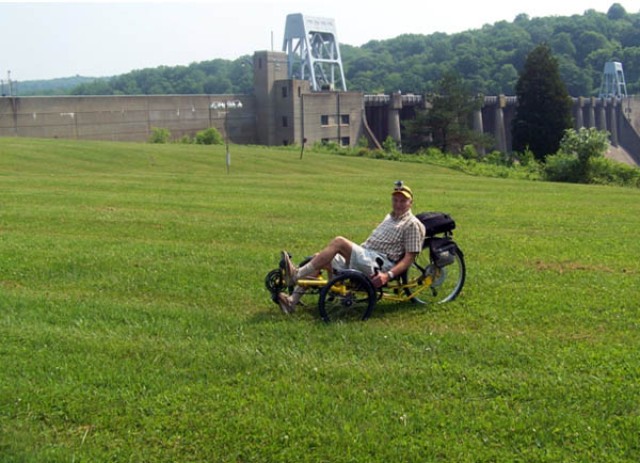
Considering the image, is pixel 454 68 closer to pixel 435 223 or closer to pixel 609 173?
pixel 609 173

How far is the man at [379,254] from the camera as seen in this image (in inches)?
314

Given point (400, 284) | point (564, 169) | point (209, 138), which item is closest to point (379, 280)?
point (400, 284)

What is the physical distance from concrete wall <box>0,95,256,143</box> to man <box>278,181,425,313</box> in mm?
53839

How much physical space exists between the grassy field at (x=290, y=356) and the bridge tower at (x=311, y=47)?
99.7 metres

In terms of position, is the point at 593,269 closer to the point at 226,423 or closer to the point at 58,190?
the point at 226,423

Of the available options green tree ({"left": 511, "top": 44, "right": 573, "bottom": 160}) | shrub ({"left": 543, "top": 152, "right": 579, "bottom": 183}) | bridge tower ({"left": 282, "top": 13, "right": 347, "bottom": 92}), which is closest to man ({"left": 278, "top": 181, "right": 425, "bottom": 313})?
shrub ({"left": 543, "top": 152, "right": 579, "bottom": 183})

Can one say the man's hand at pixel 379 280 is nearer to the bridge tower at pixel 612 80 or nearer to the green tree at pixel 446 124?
the green tree at pixel 446 124

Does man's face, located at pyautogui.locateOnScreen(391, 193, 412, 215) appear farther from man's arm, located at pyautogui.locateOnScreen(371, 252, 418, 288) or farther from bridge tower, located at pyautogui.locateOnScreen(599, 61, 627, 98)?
bridge tower, located at pyautogui.locateOnScreen(599, 61, 627, 98)

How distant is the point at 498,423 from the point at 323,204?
12834mm

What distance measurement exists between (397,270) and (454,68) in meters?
159

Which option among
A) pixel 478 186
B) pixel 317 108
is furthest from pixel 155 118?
pixel 478 186

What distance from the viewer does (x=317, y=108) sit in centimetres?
8012

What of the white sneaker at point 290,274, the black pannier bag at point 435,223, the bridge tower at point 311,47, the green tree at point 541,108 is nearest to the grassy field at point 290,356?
the white sneaker at point 290,274

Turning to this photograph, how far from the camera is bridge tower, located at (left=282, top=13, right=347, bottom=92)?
110 meters
